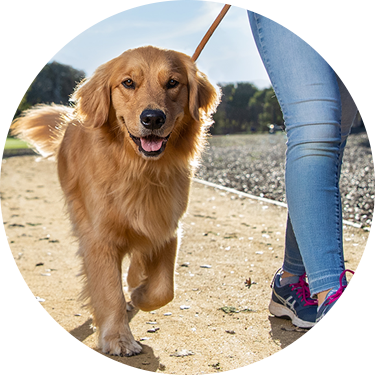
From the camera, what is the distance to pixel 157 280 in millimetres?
2953

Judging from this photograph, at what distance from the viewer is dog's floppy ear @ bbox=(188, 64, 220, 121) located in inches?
120

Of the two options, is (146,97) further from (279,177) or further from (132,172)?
(279,177)

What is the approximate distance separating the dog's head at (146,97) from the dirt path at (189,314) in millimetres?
1128

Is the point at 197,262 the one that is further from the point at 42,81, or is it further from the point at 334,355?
the point at 42,81

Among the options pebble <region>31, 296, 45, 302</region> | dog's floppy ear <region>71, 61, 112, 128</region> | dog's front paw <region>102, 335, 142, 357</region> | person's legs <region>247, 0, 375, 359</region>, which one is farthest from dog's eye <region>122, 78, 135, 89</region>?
pebble <region>31, 296, 45, 302</region>

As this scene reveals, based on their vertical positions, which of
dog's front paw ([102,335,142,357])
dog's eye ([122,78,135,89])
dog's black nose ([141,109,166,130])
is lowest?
dog's front paw ([102,335,142,357])

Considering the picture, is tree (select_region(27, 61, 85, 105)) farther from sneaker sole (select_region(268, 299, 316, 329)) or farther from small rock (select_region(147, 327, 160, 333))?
sneaker sole (select_region(268, 299, 316, 329))

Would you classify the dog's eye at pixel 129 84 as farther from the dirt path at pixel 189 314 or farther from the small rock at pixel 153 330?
the small rock at pixel 153 330

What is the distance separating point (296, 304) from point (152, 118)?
4.70 ft

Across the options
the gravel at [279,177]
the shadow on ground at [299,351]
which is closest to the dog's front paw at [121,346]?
the shadow on ground at [299,351]

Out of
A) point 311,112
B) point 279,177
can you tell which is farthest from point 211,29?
point 279,177

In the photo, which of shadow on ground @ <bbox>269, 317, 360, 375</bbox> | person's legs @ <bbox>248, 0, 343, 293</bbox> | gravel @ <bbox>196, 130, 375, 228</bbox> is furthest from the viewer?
gravel @ <bbox>196, 130, 375, 228</bbox>

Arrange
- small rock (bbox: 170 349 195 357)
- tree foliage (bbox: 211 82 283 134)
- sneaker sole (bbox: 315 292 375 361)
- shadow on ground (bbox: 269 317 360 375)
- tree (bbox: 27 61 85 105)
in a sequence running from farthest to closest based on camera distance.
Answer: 1. tree (bbox: 27 61 85 105)
2. tree foliage (bbox: 211 82 283 134)
3. small rock (bbox: 170 349 195 357)
4. shadow on ground (bbox: 269 317 360 375)
5. sneaker sole (bbox: 315 292 375 361)

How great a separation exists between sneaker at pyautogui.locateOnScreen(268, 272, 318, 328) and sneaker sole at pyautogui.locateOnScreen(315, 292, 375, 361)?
0.94 metres
